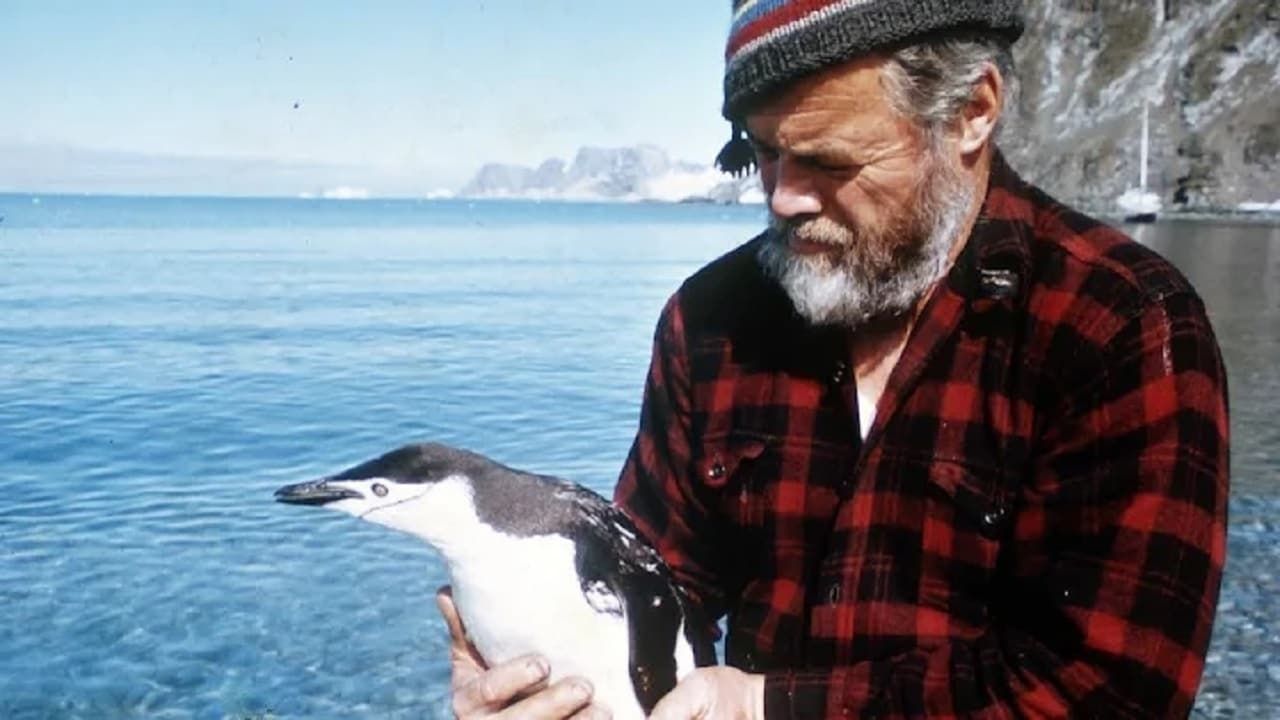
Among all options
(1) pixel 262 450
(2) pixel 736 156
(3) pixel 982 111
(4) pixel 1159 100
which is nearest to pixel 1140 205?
(4) pixel 1159 100

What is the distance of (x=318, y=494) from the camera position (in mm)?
3088

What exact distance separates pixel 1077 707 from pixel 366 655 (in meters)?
7.76

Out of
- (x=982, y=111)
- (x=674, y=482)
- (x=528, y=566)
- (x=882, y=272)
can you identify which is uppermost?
(x=982, y=111)

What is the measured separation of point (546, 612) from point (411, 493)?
1.49 ft

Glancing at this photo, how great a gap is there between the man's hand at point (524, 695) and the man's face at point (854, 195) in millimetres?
1076

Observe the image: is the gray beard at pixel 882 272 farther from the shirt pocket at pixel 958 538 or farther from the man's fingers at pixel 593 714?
the man's fingers at pixel 593 714

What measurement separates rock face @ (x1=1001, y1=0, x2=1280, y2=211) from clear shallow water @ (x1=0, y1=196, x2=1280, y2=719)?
4737cm

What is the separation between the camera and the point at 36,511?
44.4ft

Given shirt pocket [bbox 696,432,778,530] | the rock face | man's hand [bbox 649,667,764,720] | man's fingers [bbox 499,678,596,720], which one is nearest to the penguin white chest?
man's fingers [bbox 499,678,596,720]

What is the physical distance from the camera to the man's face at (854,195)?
2.72 m

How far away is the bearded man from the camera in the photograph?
2.46m

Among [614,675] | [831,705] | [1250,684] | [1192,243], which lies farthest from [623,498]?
[1192,243]

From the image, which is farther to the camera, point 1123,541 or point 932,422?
point 932,422

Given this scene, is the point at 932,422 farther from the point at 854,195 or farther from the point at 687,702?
the point at 687,702
